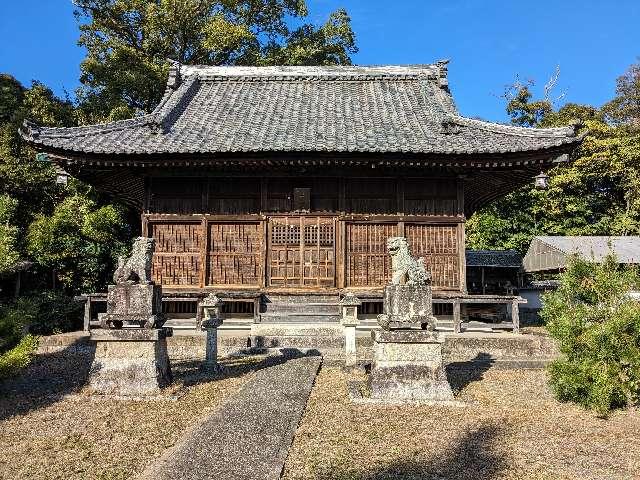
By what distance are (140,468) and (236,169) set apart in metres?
10.2

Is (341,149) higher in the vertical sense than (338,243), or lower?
higher

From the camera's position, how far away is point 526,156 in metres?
12.7

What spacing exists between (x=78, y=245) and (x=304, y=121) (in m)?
9.36

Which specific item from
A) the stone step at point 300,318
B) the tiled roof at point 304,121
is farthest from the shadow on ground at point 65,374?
the tiled roof at point 304,121

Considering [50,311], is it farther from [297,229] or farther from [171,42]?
[171,42]

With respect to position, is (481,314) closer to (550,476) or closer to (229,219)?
(229,219)

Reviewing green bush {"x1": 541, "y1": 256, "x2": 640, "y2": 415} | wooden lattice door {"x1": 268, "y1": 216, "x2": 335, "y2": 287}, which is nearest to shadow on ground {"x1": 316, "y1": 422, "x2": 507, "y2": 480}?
green bush {"x1": 541, "y1": 256, "x2": 640, "y2": 415}

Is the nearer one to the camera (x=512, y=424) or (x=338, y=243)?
(x=512, y=424)

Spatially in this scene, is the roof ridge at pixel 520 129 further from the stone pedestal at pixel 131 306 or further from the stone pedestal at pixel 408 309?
the stone pedestal at pixel 131 306

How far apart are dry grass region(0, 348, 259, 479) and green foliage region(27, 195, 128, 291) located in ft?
28.0

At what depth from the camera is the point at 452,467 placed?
4.84m

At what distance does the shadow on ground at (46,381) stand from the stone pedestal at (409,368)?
505cm

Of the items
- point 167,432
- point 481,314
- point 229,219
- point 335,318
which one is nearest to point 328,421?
point 167,432

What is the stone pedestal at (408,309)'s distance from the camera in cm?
766
